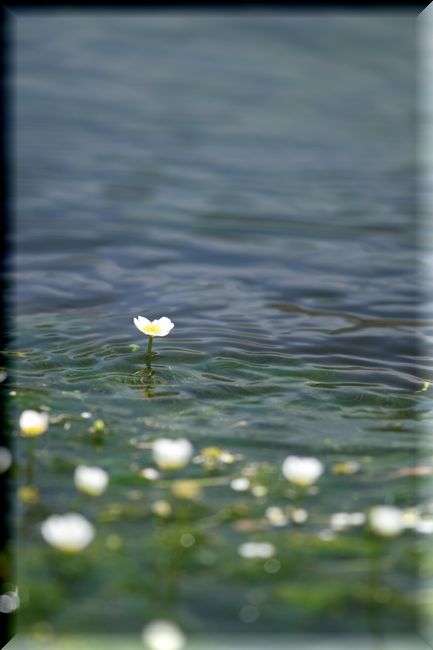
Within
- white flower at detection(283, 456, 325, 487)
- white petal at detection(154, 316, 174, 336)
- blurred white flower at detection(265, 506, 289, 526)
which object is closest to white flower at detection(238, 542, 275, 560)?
blurred white flower at detection(265, 506, 289, 526)

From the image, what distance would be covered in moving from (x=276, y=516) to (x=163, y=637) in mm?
846

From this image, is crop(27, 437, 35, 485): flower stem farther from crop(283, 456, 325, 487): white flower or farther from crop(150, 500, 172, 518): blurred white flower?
crop(283, 456, 325, 487): white flower

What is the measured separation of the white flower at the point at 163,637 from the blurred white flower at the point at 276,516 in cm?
71

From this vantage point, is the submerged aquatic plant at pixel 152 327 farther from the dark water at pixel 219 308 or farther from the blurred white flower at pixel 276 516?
the blurred white flower at pixel 276 516

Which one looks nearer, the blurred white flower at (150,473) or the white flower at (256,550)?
the white flower at (256,550)

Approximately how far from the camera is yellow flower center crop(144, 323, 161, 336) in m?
4.75

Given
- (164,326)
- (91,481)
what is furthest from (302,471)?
(164,326)

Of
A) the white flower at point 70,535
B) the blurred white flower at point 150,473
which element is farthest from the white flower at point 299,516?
the white flower at point 70,535

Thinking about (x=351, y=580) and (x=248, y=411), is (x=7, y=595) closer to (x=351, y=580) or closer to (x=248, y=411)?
(x=351, y=580)

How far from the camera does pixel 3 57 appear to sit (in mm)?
14773

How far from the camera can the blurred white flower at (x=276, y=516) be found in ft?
11.0

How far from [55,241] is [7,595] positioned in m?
5.10

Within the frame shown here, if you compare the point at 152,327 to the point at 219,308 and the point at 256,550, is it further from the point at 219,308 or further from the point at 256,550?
the point at 256,550

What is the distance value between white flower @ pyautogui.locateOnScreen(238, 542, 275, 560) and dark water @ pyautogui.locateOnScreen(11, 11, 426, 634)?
Result: 4 centimetres
